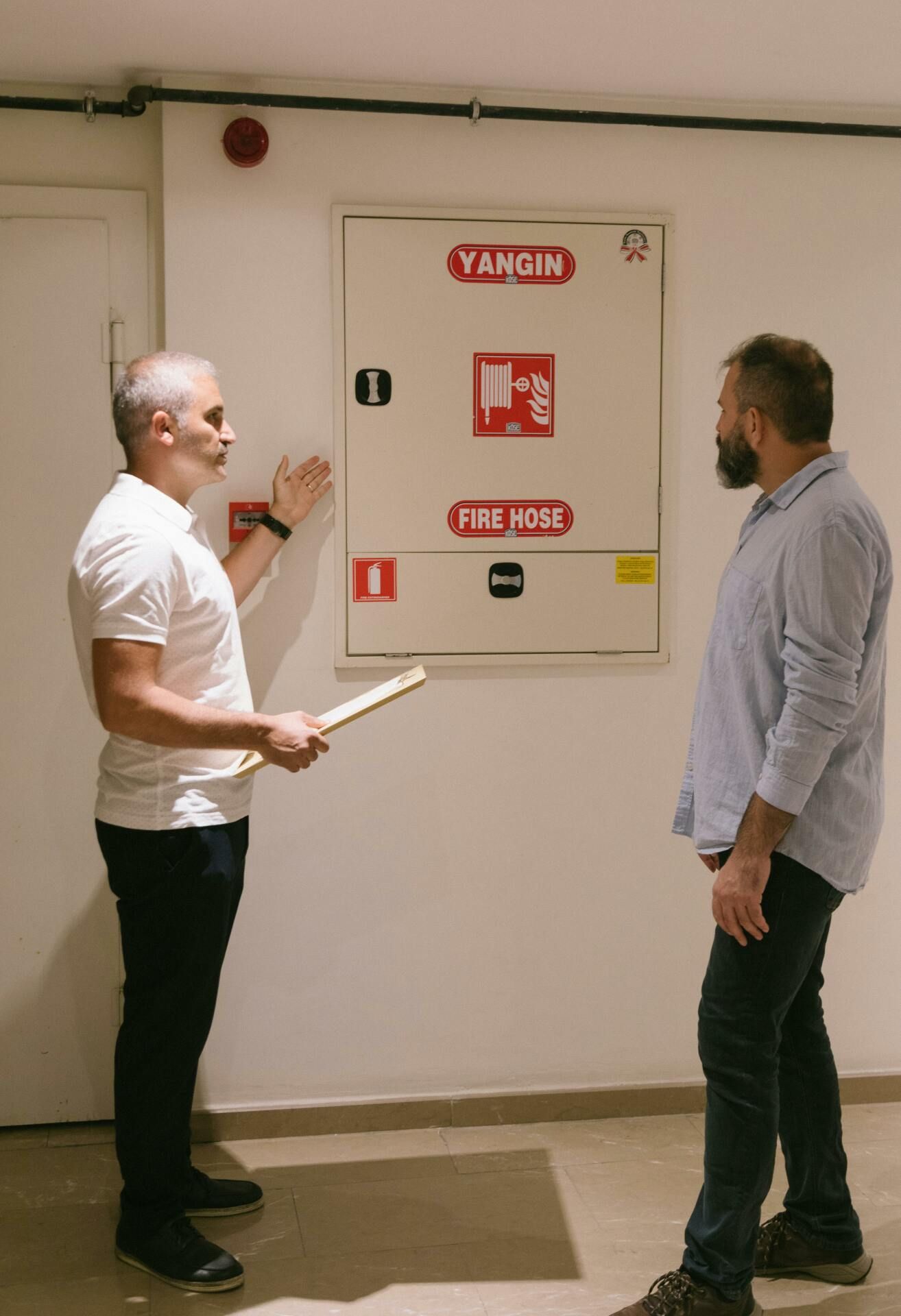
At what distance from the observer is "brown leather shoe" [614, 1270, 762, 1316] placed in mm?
2189

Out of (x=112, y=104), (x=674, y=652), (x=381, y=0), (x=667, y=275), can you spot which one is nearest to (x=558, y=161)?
(x=667, y=275)

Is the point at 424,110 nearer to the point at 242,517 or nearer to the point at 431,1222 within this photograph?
the point at 242,517

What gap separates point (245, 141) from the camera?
9.24 feet

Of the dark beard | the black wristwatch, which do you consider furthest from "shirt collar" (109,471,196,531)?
the dark beard

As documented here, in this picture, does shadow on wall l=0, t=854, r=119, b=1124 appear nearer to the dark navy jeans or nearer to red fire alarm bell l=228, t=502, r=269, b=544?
red fire alarm bell l=228, t=502, r=269, b=544

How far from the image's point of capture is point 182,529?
2.43 metres

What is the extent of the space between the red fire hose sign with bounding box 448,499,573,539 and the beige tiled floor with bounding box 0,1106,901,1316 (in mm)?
1537

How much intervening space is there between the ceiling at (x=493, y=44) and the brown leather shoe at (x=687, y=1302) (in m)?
2.46

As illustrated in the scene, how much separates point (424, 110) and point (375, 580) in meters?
1.12

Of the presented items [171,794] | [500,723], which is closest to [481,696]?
[500,723]

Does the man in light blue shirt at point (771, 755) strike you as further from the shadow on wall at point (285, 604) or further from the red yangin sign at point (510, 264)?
the shadow on wall at point (285, 604)

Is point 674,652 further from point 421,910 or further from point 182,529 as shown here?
point 182,529

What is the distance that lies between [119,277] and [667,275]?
1.36 metres

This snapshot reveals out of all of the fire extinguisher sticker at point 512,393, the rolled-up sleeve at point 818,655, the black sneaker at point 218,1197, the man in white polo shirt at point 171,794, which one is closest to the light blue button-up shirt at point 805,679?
the rolled-up sleeve at point 818,655
